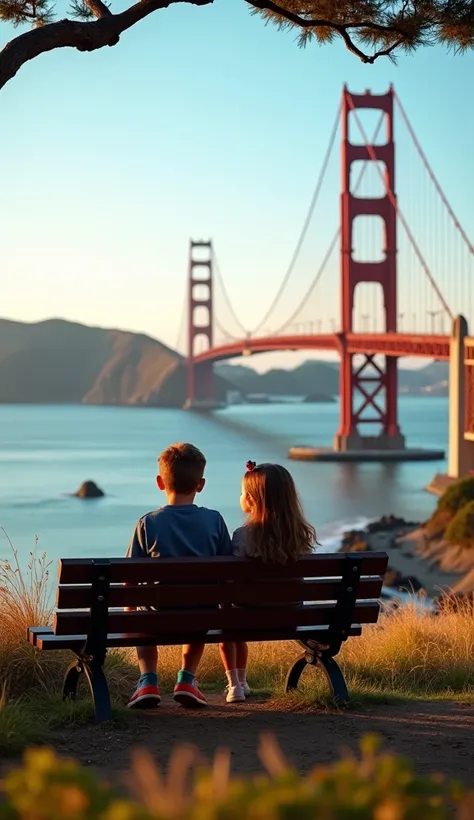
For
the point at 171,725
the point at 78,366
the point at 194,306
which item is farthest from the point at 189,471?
the point at 78,366

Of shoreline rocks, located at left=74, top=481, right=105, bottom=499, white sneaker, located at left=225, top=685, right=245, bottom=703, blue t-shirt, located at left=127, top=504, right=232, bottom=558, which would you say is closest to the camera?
blue t-shirt, located at left=127, top=504, right=232, bottom=558

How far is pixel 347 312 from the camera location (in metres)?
49.0

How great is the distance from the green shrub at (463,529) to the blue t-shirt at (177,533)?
20458 millimetres

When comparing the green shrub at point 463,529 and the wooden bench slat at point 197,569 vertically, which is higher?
the wooden bench slat at point 197,569

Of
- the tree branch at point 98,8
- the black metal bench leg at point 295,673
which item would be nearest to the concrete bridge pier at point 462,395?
the tree branch at point 98,8

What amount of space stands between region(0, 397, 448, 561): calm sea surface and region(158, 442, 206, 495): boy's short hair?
2214cm

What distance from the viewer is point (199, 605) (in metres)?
4.03

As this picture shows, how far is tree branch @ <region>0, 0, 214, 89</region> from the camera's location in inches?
194

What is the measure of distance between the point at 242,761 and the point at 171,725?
577mm

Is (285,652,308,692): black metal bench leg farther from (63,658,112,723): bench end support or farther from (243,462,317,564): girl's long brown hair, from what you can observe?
(63,658,112,723): bench end support

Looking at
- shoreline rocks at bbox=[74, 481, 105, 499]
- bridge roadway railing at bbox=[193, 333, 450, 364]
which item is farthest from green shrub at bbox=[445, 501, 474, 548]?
shoreline rocks at bbox=[74, 481, 105, 499]

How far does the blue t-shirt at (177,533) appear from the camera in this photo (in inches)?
161

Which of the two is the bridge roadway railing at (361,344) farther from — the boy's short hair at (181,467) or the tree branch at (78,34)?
the boy's short hair at (181,467)

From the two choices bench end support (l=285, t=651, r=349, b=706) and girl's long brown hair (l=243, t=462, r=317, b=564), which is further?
bench end support (l=285, t=651, r=349, b=706)
